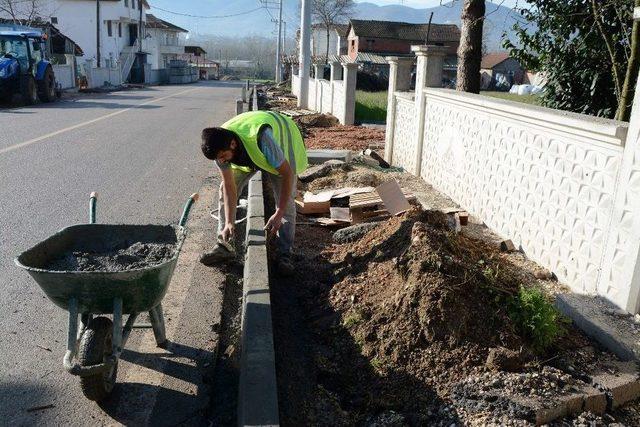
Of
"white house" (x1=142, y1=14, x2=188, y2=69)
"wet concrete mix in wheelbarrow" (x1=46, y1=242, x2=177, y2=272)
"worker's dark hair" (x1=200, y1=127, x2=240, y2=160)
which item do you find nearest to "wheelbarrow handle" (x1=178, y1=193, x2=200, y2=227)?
"wet concrete mix in wheelbarrow" (x1=46, y1=242, x2=177, y2=272)

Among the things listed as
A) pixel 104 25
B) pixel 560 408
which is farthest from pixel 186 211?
pixel 104 25

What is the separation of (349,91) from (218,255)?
506 inches

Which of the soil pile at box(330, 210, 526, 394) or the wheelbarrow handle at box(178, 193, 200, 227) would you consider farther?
the wheelbarrow handle at box(178, 193, 200, 227)

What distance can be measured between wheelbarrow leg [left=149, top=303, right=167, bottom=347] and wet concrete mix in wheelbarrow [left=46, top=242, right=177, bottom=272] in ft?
0.99

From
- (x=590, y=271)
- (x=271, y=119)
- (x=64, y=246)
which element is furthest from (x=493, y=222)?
(x=64, y=246)

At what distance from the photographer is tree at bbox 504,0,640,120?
827cm

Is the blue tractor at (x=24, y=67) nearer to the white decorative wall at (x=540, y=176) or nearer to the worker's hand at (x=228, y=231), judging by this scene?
the white decorative wall at (x=540, y=176)

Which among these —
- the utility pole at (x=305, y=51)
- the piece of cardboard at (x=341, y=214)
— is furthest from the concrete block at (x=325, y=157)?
the utility pole at (x=305, y=51)

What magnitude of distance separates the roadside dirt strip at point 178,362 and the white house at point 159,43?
2966 inches

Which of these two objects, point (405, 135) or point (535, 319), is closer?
point (535, 319)

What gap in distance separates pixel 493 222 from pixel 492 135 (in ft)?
3.11

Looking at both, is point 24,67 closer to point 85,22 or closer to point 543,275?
point 543,275

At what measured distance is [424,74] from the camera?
9.23m

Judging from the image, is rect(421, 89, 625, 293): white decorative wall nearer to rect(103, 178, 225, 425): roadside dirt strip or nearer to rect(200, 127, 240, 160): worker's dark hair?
rect(200, 127, 240, 160): worker's dark hair
